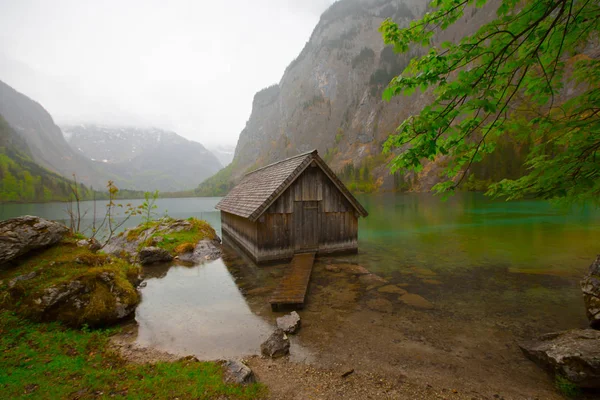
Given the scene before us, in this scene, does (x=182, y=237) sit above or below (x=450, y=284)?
above

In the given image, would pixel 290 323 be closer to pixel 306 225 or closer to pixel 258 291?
pixel 258 291

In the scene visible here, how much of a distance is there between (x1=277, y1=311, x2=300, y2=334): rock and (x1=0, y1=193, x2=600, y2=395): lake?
0.31 meters

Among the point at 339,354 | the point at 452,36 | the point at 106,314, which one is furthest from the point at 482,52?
the point at 452,36

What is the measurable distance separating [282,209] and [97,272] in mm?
8533

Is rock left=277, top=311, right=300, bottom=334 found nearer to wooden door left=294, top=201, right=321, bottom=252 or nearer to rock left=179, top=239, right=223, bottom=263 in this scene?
wooden door left=294, top=201, right=321, bottom=252

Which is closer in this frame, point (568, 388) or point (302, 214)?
point (568, 388)

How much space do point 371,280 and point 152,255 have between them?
13.2 metres

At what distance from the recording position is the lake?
662 cm

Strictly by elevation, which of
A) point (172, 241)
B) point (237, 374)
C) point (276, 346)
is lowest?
point (276, 346)

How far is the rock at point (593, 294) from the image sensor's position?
701cm

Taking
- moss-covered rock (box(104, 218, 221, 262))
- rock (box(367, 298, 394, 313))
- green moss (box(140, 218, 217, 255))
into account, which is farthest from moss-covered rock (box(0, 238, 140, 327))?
green moss (box(140, 218, 217, 255))

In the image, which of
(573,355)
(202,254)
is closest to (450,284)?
(573,355)

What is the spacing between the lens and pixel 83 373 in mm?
5430

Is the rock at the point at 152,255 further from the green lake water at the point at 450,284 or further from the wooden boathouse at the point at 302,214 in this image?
the wooden boathouse at the point at 302,214
